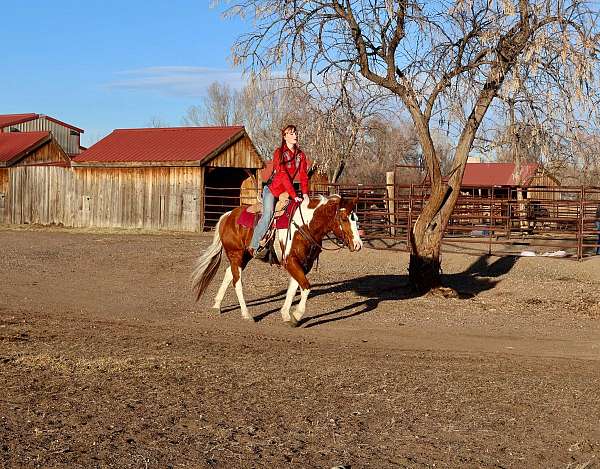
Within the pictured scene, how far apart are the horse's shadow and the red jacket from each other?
1.89 meters

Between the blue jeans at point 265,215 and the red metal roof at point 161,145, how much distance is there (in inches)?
831

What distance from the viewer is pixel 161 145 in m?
36.0

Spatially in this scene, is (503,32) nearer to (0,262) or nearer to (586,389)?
(586,389)

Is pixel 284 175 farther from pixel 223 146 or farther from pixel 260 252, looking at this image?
pixel 223 146

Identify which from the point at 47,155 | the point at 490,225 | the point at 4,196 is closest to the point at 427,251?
the point at 490,225

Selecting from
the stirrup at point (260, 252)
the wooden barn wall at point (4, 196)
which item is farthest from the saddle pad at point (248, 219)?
the wooden barn wall at point (4, 196)

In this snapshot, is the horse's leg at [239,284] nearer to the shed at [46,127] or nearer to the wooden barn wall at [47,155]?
the wooden barn wall at [47,155]

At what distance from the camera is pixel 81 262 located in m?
20.3

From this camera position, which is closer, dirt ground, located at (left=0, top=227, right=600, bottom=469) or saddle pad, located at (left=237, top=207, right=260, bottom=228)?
dirt ground, located at (left=0, top=227, right=600, bottom=469)

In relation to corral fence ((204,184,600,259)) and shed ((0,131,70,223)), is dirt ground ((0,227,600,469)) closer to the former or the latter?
corral fence ((204,184,600,259))

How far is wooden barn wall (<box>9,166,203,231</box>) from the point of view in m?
33.3

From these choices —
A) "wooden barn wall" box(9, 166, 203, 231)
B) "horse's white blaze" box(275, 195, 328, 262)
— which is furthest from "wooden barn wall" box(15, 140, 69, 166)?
"horse's white blaze" box(275, 195, 328, 262)

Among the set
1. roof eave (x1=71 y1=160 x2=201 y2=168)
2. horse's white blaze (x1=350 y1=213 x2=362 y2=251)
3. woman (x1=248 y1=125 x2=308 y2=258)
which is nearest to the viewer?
horse's white blaze (x1=350 y1=213 x2=362 y2=251)

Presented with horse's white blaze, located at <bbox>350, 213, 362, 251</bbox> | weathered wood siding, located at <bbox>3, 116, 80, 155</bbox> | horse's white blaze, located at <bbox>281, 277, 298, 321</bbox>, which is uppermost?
weathered wood siding, located at <bbox>3, 116, 80, 155</bbox>
